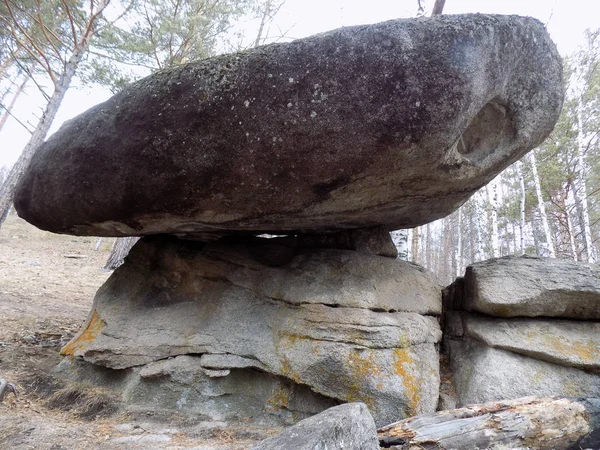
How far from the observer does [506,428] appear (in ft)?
8.04

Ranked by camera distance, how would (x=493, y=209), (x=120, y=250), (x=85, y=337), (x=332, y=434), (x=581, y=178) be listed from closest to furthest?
(x=332, y=434)
(x=85, y=337)
(x=493, y=209)
(x=120, y=250)
(x=581, y=178)

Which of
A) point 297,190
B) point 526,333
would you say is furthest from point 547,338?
point 297,190

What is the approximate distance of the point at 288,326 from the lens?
11.7ft

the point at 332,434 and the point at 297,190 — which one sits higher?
the point at 297,190

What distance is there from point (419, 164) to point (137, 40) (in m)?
9.80

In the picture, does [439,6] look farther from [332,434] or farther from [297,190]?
[332,434]

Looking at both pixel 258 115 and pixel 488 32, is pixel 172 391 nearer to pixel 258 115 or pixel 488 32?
pixel 258 115

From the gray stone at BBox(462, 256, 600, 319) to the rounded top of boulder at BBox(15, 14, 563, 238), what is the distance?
1.01 metres

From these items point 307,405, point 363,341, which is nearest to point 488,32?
point 363,341

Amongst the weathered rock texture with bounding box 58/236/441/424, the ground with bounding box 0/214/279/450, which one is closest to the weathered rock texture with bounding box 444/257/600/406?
the weathered rock texture with bounding box 58/236/441/424

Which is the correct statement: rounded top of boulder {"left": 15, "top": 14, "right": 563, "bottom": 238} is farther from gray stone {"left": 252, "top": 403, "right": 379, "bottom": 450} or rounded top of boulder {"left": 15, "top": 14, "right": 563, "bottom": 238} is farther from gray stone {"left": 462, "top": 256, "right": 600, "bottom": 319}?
gray stone {"left": 252, "top": 403, "right": 379, "bottom": 450}

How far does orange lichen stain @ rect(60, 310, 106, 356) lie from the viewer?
3951mm

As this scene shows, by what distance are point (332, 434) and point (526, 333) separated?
2.61 metres

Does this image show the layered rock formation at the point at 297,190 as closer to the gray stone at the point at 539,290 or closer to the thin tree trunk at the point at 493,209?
the gray stone at the point at 539,290
